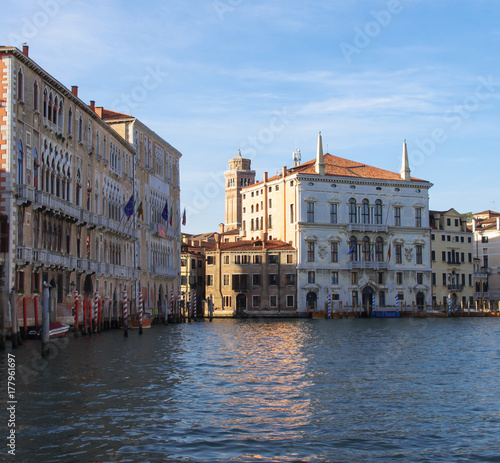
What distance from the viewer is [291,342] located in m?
32.7

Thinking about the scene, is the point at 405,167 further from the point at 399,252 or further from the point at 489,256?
the point at 489,256

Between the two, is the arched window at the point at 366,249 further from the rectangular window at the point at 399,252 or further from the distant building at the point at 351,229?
the rectangular window at the point at 399,252

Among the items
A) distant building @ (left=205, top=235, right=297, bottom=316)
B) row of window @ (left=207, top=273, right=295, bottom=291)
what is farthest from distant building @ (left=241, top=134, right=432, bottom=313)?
distant building @ (left=205, top=235, right=297, bottom=316)

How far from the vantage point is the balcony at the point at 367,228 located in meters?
72.6

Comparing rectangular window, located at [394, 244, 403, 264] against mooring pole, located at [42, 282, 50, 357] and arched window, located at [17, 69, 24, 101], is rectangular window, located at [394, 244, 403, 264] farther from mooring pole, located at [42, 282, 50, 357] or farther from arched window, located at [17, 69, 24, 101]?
mooring pole, located at [42, 282, 50, 357]

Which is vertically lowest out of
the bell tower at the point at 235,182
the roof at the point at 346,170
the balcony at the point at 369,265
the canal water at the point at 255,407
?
the canal water at the point at 255,407

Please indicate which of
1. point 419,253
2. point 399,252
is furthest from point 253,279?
point 419,253

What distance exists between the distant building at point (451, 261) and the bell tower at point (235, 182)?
4964 cm

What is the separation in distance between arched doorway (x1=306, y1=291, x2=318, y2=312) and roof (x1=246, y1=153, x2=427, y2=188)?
1098 cm

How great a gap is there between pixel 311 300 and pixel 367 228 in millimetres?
8605

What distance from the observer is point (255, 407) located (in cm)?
1451

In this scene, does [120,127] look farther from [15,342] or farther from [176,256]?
[15,342]

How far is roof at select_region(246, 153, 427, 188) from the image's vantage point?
242 feet

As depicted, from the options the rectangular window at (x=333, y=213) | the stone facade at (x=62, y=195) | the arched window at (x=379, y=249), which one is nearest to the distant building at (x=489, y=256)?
the arched window at (x=379, y=249)
